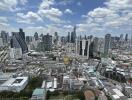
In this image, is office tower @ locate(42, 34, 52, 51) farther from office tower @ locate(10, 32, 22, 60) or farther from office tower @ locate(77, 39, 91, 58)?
office tower @ locate(77, 39, 91, 58)

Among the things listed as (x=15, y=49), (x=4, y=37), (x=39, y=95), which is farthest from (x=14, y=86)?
(x=4, y=37)

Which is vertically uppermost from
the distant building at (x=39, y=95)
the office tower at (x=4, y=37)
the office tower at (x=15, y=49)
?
the office tower at (x=4, y=37)

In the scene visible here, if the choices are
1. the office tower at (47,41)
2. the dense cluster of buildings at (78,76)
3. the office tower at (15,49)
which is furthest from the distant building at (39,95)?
the office tower at (47,41)

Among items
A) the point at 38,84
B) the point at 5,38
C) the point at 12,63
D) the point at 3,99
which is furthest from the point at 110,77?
the point at 5,38

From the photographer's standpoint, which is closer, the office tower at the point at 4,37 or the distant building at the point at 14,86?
the distant building at the point at 14,86

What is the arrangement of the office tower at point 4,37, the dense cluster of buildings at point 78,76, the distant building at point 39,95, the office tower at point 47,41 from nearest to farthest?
1. the distant building at point 39,95
2. the dense cluster of buildings at point 78,76
3. the office tower at point 47,41
4. the office tower at point 4,37

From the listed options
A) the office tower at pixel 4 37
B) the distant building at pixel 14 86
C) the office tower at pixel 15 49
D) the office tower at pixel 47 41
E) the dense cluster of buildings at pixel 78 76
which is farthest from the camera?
the office tower at pixel 4 37

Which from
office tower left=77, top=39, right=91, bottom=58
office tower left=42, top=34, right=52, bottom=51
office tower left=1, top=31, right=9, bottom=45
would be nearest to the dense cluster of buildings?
office tower left=77, top=39, right=91, bottom=58

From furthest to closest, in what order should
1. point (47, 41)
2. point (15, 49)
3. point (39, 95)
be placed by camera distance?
point (47, 41)
point (15, 49)
point (39, 95)

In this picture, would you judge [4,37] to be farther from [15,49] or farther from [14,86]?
[14,86]

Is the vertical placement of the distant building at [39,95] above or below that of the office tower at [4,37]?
below

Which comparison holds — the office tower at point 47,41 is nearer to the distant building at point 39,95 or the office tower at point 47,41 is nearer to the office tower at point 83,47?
the office tower at point 83,47
